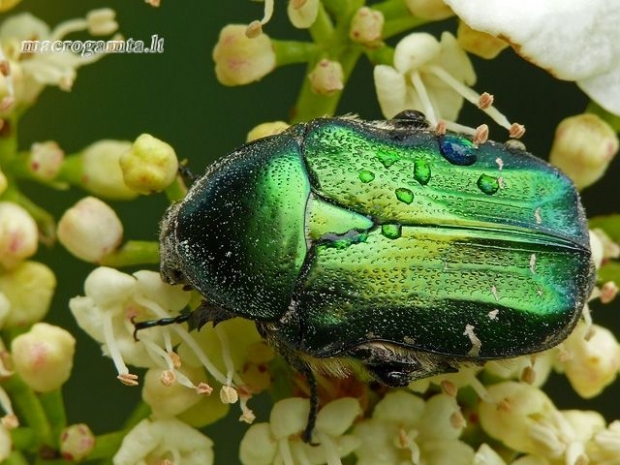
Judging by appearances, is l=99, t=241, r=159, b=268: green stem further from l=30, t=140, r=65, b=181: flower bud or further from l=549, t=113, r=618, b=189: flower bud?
l=549, t=113, r=618, b=189: flower bud

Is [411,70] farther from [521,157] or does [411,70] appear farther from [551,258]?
[551,258]

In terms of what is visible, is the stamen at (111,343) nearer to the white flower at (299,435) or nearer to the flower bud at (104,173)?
the white flower at (299,435)

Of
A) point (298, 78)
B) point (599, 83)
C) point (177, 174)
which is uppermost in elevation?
point (599, 83)

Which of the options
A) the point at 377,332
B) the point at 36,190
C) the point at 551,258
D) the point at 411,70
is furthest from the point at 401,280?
the point at 36,190

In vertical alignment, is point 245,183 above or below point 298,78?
above

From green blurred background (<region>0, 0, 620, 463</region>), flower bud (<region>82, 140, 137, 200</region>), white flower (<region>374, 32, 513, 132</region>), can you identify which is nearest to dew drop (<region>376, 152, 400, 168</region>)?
white flower (<region>374, 32, 513, 132</region>)
